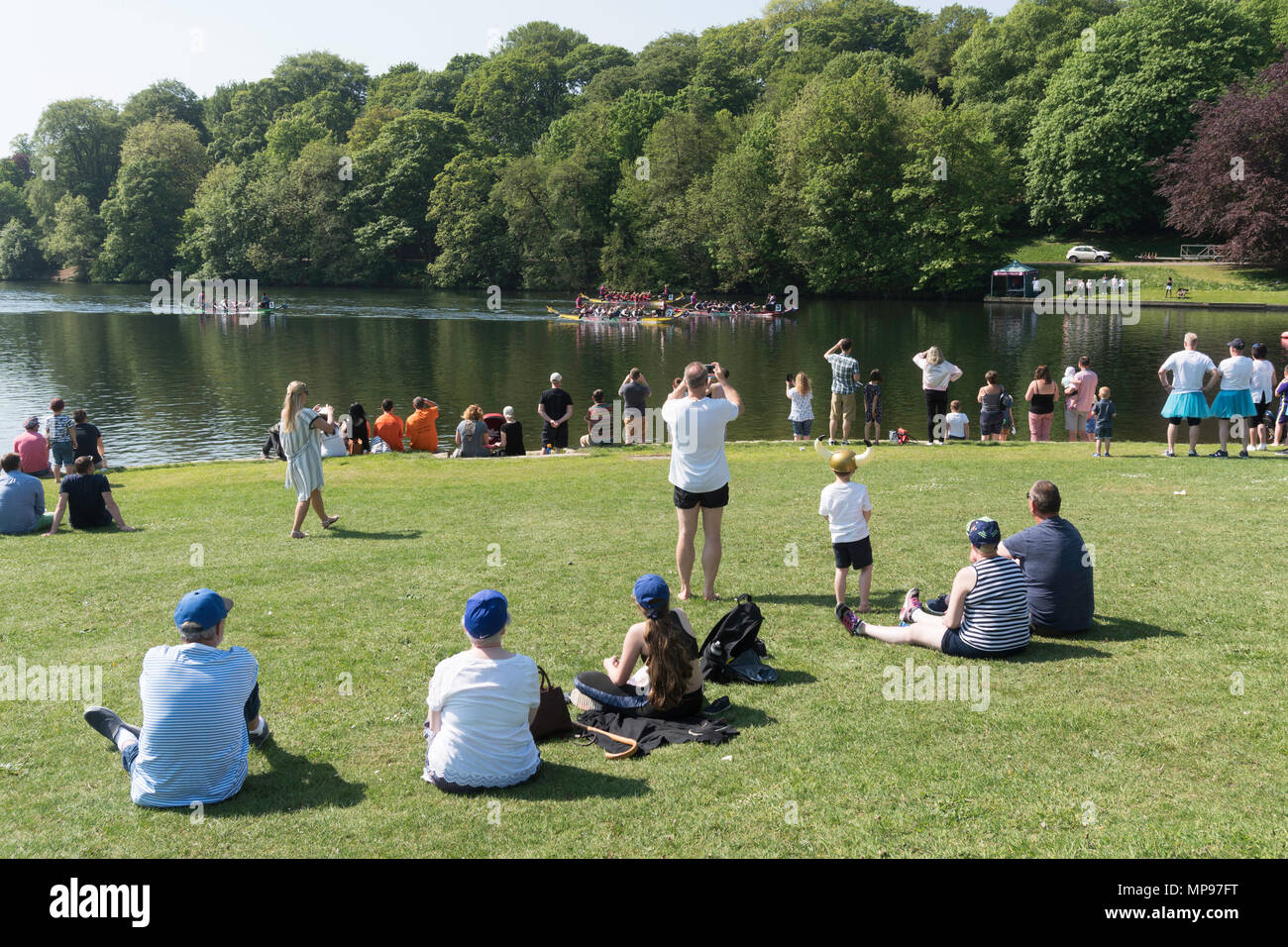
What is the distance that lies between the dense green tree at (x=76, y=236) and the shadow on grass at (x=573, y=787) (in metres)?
130

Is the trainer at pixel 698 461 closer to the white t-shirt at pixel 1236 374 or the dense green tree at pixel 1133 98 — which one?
the white t-shirt at pixel 1236 374

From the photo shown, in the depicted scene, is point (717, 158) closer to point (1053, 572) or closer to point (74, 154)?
point (1053, 572)

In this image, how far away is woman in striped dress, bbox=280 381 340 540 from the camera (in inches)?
508

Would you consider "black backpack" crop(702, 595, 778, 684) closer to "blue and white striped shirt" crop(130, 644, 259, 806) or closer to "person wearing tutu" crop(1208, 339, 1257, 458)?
"blue and white striped shirt" crop(130, 644, 259, 806)

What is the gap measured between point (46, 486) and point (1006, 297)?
68.7 metres

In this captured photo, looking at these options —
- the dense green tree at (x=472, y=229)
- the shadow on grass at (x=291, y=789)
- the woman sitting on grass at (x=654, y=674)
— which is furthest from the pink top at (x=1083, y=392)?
the dense green tree at (x=472, y=229)

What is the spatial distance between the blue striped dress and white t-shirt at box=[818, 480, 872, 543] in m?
1.28

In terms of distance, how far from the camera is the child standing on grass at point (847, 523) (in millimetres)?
9164

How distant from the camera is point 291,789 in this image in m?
6.20

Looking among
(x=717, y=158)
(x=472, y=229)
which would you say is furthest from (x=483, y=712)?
(x=472, y=229)

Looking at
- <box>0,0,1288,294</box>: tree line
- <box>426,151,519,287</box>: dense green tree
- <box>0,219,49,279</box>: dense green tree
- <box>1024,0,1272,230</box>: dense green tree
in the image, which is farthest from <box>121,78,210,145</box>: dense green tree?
<box>1024,0,1272,230</box>: dense green tree

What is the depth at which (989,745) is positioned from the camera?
6512 millimetres
